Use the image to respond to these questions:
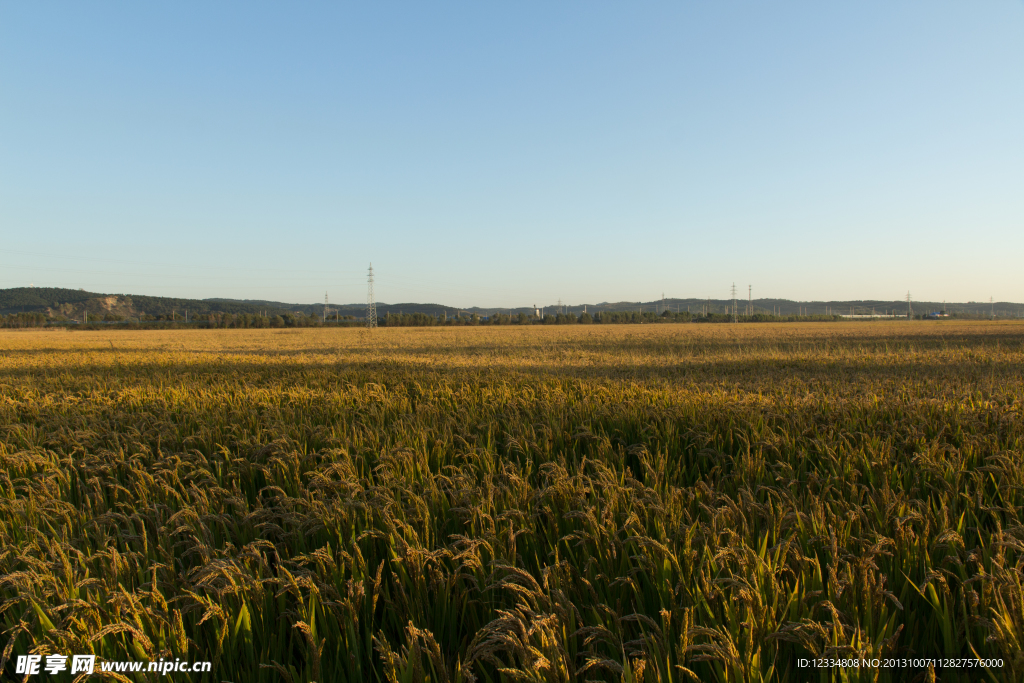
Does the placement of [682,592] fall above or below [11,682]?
above

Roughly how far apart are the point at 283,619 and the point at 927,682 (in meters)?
2.52

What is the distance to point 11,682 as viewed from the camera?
2.12 metres

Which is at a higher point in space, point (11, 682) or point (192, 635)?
point (192, 635)

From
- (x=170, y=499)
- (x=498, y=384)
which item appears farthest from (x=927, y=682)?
(x=498, y=384)

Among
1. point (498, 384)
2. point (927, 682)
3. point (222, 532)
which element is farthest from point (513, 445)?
point (498, 384)

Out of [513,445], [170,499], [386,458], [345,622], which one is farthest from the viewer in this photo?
[513,445]

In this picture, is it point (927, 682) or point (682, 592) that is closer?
point (927, 682)

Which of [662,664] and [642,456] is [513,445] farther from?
[662,664]

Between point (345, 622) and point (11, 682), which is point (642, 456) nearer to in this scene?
point (345, 622)

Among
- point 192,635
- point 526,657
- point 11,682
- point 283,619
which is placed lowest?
point 11,682

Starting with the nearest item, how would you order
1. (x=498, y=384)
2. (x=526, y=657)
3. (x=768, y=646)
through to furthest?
(x=526, y=657), (x=768, y=646), (x=498, y=384)

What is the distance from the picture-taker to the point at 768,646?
1754 millimetres

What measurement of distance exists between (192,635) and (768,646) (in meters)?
2.53

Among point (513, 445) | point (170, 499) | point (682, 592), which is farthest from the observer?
point (513, 445)
